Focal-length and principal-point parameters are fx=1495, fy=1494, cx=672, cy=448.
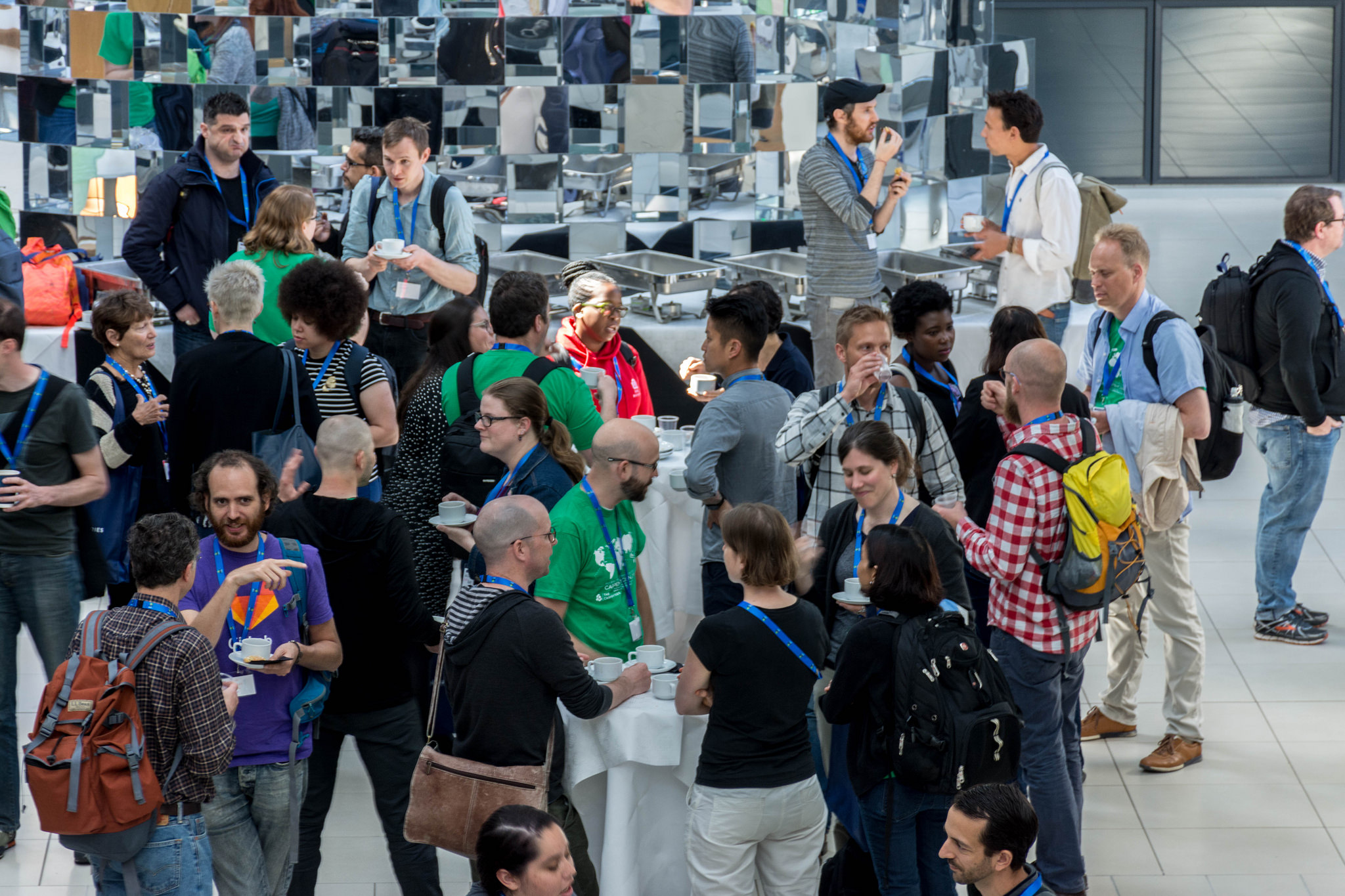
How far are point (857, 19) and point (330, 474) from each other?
5642mm

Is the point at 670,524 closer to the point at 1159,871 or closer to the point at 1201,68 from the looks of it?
the point at 1159,871

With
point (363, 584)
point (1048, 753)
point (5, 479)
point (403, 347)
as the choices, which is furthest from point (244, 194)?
point (1048, 753)

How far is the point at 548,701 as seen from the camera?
3730 mm

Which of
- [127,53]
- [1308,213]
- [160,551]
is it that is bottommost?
[160,551]

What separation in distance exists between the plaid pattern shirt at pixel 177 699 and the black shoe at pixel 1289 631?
190 inches

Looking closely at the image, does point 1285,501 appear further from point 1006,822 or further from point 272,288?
point 272,288

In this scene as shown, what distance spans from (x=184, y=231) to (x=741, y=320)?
9.68ft

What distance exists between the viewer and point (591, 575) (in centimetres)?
418

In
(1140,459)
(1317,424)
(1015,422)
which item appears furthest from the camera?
(1317,424)

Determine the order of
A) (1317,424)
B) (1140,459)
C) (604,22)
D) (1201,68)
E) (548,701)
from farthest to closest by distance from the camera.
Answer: (1201,68)
(604,22)
(1317,424)
(1140,459)
(548,701)

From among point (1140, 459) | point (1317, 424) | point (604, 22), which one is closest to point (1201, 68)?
point (604, 22)

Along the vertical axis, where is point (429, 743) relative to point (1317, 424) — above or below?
below

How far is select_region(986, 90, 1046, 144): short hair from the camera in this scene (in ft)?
21.8

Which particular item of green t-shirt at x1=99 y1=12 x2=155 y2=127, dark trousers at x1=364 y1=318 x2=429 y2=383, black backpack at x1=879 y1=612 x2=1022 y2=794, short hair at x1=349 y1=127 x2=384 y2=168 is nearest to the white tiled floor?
black backpack at x1=879 y1=612 x2=1022 y2=794
